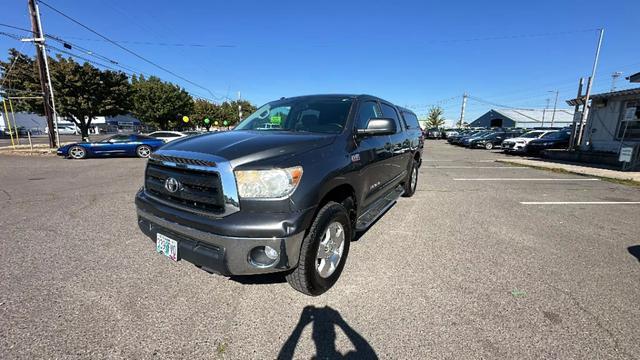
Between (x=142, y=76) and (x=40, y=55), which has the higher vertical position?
(x=142, y=76)

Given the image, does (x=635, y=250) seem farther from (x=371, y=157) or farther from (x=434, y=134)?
(x=434, y=134)

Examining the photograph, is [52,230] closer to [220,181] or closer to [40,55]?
[220,181]

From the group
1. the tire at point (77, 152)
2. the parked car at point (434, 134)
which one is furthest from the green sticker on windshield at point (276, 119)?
the parked car at point (434, 134)

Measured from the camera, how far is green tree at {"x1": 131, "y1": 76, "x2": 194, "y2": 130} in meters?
32.5

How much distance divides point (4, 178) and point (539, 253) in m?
12.7

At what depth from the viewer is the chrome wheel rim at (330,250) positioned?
103 inches

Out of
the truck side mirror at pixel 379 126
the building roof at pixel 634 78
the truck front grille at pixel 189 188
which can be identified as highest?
the building roof at pixel 634 78

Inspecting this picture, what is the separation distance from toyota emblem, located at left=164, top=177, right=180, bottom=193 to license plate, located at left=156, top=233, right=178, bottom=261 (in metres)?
0.41

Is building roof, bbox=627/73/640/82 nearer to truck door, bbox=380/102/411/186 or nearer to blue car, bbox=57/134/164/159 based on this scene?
truck door, bbox=380/102/411/186

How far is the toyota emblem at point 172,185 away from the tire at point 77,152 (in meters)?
14.9

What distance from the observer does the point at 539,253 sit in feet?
11.6

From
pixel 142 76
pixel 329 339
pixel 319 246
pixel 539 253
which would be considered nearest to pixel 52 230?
pixel 319 246

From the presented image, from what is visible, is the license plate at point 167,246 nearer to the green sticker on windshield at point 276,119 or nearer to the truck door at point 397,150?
the green sticker on windshield at point 276,119

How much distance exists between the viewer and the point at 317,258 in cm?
252
